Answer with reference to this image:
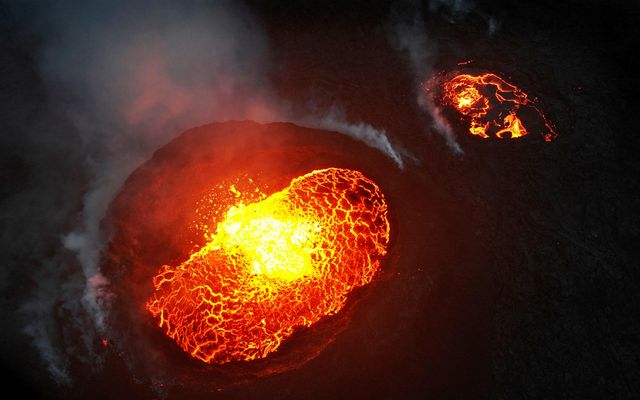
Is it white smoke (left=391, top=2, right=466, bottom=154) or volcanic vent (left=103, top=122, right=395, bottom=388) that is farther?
white smoke (left=391, top=2, right=466, bottom=154)

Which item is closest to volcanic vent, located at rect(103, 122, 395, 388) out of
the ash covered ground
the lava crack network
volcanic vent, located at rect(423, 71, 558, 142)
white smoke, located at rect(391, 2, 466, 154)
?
the lava crack network

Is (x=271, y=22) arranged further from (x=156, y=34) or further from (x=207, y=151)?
(x=207, y=151)

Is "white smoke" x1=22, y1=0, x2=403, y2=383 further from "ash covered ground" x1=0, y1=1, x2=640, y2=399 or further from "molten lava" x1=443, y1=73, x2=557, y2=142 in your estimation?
"molten lava" x1=443, y1=73, x2=557, y2=142

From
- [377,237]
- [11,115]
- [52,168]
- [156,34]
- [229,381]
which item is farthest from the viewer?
[156,34]

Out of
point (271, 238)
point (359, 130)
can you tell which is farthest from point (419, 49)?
point (271, 238)

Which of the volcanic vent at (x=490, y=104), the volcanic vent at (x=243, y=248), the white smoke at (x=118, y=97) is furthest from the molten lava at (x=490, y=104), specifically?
the volcanic vent at (x=243, y=248)

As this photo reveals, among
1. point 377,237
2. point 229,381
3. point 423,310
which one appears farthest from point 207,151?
point 423,310

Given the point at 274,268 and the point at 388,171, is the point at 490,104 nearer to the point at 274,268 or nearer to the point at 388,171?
the point at 388,171
